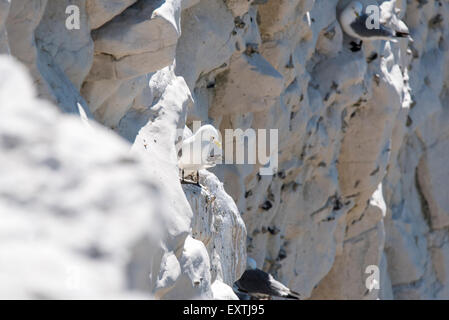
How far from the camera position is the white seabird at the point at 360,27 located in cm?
749

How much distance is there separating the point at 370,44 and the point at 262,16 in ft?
6.41

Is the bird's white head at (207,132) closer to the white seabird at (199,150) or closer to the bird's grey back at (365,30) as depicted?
the white seabird at (199,150)

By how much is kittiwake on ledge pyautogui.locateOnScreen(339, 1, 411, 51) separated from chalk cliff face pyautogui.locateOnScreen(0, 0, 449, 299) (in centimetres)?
12

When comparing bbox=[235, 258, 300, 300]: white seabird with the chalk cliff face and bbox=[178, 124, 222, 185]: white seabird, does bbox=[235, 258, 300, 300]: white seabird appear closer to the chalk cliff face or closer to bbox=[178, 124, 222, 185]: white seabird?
the chalk cliff face

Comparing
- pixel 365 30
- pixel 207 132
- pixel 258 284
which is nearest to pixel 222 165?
pixel 258 284

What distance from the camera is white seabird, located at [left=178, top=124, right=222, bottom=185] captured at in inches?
152

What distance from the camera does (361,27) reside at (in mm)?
7551

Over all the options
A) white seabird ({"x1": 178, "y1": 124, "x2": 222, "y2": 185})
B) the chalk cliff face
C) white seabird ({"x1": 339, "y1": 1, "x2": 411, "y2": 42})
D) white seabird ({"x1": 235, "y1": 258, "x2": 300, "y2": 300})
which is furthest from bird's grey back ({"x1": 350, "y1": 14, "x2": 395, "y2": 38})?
white seabird ({"x1": 178, "y1": 124, "x2": 222, "y2": 185})

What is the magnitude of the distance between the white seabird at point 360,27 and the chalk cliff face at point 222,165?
0.12 metres

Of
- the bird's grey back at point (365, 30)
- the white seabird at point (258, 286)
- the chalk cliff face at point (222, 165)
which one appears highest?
the bird's grey back at point (365, 30)

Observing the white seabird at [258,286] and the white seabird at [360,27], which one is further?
the white seabird at [360,27]

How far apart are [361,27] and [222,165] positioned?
223 cm

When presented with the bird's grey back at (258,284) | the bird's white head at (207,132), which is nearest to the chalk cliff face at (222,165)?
the bird's white head at (207,132)
